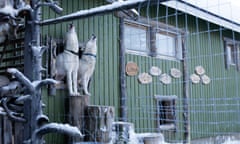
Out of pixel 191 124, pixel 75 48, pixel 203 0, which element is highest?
pixel 203 0

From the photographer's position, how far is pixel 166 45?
7191 millimetres

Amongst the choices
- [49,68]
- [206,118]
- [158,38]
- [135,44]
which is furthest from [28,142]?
[206,118]

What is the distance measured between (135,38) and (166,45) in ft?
2.94

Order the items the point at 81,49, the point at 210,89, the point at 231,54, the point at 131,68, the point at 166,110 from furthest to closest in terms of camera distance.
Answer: the point at 231,54
the point at 210,89
the point at 166,110
the point at 131,68
the point at 81,49

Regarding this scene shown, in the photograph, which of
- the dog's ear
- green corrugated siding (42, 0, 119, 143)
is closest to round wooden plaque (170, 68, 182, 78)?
green corrugated siding (42, 0, 119, 143)

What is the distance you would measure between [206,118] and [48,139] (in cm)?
452

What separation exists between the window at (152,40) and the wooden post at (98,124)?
7.95ft

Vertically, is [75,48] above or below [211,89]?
above

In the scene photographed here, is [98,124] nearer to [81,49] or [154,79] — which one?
[81,49]

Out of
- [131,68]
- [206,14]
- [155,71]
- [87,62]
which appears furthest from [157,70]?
[87,62]

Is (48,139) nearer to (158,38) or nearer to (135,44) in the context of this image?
(135,44)

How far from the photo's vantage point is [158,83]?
22.3ft

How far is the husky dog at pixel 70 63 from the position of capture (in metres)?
4.59

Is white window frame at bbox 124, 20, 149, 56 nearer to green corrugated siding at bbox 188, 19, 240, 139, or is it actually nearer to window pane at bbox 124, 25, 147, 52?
window pane at bbox 124, 25, 147, 52
